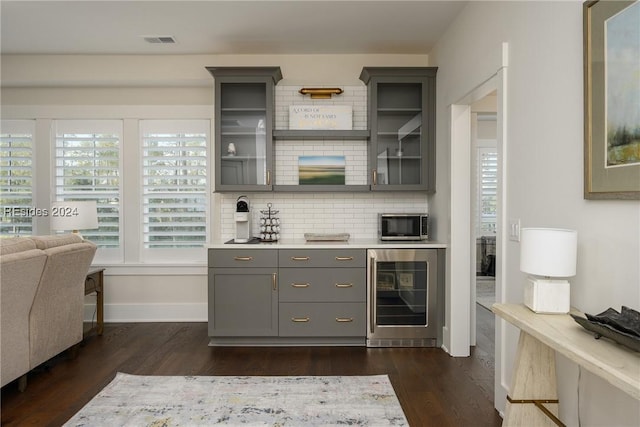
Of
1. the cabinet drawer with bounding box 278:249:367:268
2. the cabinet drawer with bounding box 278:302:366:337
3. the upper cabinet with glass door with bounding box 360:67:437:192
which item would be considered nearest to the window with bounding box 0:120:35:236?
the cabinet drawer with bounding box 278:249:367:268

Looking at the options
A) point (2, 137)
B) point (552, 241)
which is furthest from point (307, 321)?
point (2, 137)

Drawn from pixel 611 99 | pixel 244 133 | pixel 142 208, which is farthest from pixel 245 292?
pixel 611 99

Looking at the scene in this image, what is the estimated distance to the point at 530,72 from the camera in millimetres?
2389

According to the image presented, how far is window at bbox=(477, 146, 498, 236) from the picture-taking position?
719 centimetres

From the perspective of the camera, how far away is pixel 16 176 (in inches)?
188

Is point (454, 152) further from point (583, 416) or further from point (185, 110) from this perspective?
point (185, 110)

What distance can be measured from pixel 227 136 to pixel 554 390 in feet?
11.3

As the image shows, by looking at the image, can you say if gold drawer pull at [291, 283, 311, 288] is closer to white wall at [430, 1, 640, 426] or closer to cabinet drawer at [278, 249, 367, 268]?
cabinet drawer at [278, 249, 367, 268]

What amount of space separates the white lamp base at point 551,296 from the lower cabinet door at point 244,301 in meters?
2.50

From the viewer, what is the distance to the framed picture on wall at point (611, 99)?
161cm

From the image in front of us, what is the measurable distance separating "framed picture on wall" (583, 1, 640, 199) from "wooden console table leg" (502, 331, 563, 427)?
73 centimetres

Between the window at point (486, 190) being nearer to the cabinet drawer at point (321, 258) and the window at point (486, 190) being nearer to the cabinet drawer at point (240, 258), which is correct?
the cabinet drawer at point (321, 258)

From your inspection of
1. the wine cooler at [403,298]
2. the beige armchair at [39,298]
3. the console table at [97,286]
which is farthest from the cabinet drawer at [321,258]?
the console table at [97,286]

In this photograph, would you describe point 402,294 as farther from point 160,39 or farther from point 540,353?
point 160,39
